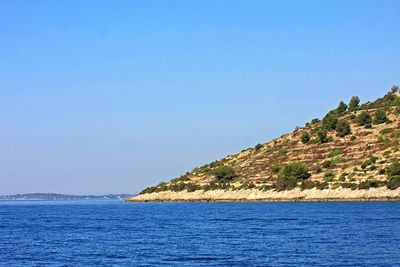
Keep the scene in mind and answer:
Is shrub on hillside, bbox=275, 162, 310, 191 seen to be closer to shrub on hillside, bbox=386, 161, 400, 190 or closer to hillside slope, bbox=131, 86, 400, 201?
hillside slope, bbox=131, 86, 400, 201

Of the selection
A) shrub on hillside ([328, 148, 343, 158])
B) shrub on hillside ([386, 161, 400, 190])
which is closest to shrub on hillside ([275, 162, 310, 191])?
shrub on hillside ([328, 148, 343, 158])

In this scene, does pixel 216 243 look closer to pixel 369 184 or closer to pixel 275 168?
pixel 369 184

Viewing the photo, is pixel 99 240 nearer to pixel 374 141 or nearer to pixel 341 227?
pixel 341 227

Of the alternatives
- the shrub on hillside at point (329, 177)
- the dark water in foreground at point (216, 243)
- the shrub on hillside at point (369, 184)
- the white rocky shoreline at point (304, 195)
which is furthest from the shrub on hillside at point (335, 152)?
the dark water in foreground at point (216, 243)

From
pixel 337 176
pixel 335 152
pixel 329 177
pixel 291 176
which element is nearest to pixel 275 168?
pixel 335 152

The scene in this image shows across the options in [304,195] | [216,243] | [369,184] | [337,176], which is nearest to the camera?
[216,243]

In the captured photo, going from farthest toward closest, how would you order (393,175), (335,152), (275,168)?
(335,152) → (275,168) → (393,175)

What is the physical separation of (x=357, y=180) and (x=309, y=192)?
1209 cm

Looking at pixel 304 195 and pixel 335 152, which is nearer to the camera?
pixel 304 195

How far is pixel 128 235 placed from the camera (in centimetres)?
7931

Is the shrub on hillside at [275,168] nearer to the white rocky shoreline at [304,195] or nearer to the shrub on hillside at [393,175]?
the white rocky shoreline at [304,195]

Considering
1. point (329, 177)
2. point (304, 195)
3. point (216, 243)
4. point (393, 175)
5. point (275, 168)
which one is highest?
point (275, 168)

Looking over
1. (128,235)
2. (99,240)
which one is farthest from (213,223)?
(99,240)

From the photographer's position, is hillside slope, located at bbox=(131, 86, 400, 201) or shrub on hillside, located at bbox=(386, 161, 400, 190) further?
hillside slope, located at bbox=(131, 86, 400, 201)
